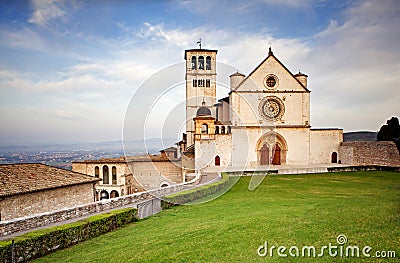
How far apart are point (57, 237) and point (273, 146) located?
29909mm

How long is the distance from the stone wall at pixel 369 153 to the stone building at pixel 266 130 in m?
1.42

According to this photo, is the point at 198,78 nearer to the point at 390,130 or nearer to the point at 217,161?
the point at 217,161

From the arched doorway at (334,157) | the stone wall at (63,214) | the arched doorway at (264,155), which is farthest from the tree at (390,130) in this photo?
the stone wall at (63,214)

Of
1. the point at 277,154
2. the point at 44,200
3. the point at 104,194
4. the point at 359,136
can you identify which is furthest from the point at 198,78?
the point at 359,136

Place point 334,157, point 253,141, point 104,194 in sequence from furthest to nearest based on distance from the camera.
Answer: point 104,194
point 334,157
point 253,141

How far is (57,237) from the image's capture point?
9.89 meters

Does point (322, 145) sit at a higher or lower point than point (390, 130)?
lower

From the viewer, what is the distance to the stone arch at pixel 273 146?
120ft

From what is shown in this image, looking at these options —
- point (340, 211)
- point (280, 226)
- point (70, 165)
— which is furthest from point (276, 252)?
point (70, 165)

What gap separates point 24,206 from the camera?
52.1 feet

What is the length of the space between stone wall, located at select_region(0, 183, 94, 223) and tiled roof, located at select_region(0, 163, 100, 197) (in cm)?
27

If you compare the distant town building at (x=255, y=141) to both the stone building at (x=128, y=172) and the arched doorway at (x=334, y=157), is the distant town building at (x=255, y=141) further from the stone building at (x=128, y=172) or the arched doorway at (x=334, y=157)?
the arched doorway at (x=334, y=157)

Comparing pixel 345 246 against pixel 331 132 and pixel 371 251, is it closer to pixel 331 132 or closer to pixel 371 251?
pixel 371 251

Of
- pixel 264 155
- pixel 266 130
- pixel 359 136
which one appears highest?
pixel 266 130
